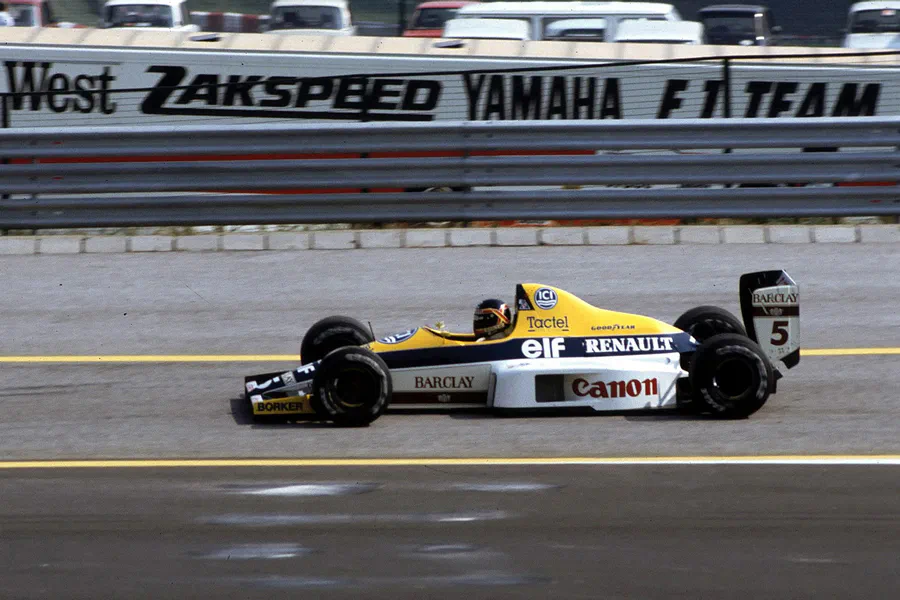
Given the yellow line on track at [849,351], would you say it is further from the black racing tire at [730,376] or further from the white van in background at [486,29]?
the white van in background at [486,29]

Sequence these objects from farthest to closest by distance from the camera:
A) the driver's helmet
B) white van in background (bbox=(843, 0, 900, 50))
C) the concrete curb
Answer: white van in background (bbox=(843, 0, 900, 50)) < the concrete curb < the driver's helmet

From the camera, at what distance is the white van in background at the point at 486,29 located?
21.1 meters

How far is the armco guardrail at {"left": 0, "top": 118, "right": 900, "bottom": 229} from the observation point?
13344 millimetres

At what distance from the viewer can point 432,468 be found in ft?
23.2

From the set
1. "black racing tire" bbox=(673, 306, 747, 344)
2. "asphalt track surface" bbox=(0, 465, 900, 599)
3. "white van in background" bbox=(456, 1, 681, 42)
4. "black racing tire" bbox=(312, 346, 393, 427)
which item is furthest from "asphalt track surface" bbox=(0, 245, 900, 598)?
"white van in background" bbox=(456, 1, 681, 42)

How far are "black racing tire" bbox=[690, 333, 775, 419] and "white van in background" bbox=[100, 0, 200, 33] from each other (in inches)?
703

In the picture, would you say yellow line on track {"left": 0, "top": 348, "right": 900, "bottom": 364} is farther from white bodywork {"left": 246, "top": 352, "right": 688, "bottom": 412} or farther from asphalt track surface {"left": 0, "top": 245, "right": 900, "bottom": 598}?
white bodywork {"left": 246, "top": 352, "right": 688, "bottom": 412}

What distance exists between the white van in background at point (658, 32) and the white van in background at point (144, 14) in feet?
24.7

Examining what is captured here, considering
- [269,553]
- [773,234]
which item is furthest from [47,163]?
[269,553]

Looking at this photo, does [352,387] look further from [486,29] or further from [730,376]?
[486,29]

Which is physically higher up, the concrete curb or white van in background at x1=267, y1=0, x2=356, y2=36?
white van in background at x1=267, y1=0, x2=356, y2=36

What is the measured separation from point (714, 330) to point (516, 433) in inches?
61.9

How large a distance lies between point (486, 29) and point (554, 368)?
46.4 feet

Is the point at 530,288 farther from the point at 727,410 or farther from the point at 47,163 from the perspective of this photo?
the point at 47,163
